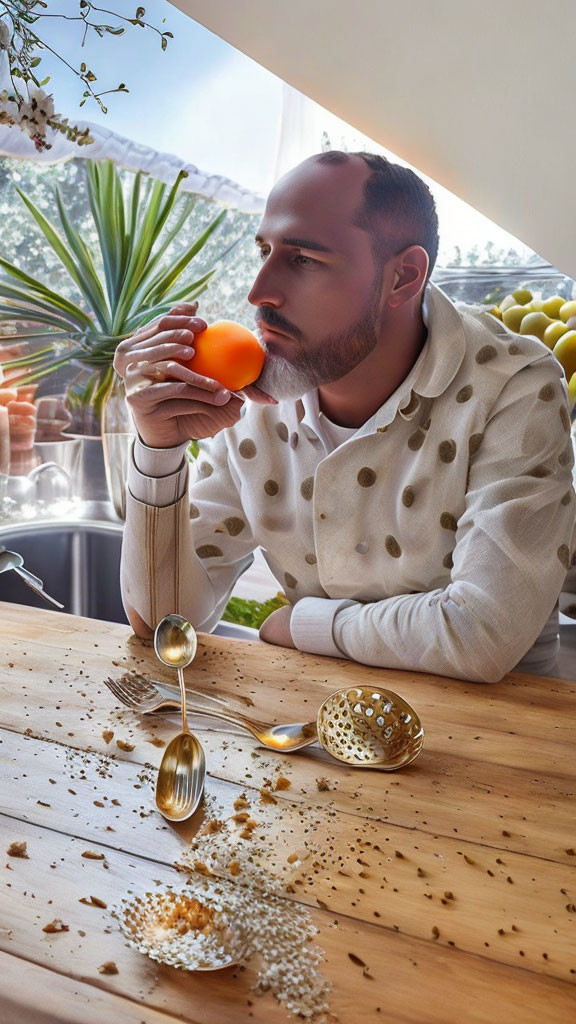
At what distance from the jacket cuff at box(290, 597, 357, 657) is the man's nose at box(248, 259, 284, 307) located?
0.44 metres

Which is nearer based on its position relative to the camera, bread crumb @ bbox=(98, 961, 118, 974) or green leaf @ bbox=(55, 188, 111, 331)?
bread crumb @ bbox=(98, 961, 118, 974)

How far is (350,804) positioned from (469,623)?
15.4 inches

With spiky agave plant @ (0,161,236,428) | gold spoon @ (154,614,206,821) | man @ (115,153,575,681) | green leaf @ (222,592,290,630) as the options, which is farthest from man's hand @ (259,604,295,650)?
spiky agave plant @ (0,161,236,428)

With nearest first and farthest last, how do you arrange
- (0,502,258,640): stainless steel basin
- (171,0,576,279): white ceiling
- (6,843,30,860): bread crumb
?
1. (6,843,30,860): bread crumb
2. (171,0,576,279): white ceiling
3. (0,502,258,640): stainless steel basin

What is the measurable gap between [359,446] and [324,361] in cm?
14

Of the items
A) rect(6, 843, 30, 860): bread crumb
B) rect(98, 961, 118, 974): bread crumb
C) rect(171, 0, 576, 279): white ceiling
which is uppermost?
rect(171, 0, 576, 279): white ceiling

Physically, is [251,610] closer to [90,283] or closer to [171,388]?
[90,283]

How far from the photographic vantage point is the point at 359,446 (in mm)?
1396

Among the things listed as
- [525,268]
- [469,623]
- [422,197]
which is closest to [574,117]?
[422,197]

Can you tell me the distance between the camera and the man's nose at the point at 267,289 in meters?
1.33

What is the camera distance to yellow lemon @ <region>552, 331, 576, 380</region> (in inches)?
76.0

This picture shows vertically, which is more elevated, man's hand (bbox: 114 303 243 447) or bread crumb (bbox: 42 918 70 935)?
man's hand (bbox: 114 303 243 447)

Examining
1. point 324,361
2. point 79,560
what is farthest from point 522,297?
point 79,560

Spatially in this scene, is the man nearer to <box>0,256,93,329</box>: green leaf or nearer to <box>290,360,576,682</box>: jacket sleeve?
<box>290,360,576,682</box>: jacket sleeve
